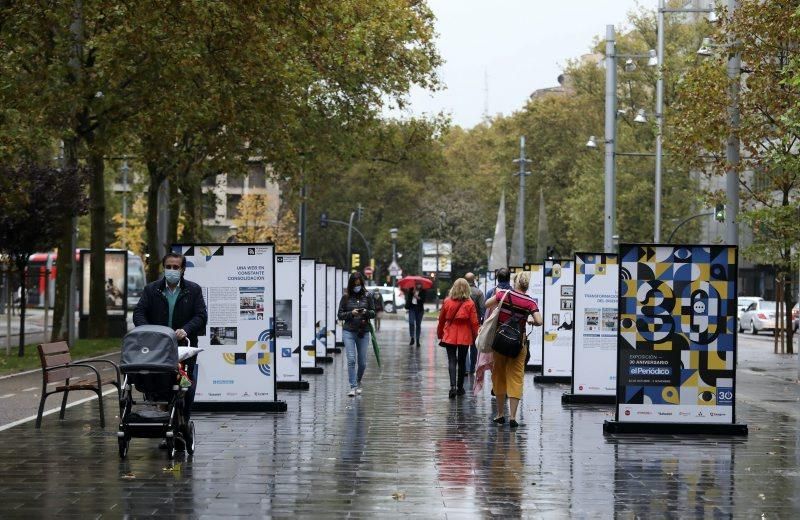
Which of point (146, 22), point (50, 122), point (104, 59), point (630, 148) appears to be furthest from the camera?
point (630, 148)

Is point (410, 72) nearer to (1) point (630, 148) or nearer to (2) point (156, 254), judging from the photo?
(2) point (156, 254)

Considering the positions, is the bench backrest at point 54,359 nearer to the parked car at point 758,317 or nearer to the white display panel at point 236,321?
the white display panel at point 236,321

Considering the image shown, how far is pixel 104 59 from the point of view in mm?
28484

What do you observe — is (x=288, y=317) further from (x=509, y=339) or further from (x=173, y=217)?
(x=173, y=217)

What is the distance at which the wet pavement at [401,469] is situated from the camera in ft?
32.0

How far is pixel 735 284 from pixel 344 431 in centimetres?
436

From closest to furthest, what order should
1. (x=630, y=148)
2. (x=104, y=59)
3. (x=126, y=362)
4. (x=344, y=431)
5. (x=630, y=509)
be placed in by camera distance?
(x=630, y=509) < (x=126, y=362) < (x=344, y=431) < (x=104, y=59) < (x=630, y=148)

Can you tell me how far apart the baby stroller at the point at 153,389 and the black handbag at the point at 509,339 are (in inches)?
173

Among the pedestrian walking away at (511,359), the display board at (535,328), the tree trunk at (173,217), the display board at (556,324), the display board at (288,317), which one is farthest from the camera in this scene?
the tree trunk at (173,217)

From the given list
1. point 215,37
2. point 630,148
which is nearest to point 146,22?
point 215,37

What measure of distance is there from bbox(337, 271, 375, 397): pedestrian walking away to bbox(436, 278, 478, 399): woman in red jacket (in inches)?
41.2

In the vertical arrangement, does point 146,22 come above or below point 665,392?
above

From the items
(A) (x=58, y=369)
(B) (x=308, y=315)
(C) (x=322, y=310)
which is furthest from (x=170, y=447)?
(C) (x=322, y=310)

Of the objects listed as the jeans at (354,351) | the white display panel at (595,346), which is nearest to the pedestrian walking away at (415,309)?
the jeans at (354,351)
